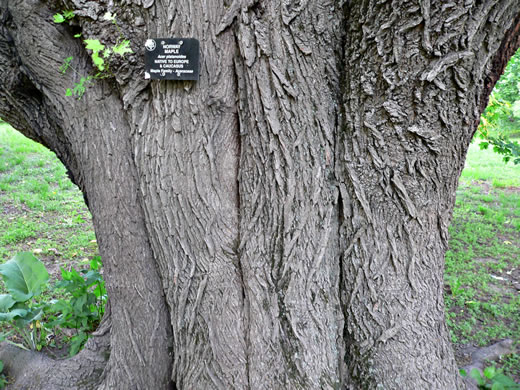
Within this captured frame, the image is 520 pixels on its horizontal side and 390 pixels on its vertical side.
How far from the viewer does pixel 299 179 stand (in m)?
1.94

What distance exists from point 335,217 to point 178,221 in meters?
0.83

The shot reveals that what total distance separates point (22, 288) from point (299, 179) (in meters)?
2.16

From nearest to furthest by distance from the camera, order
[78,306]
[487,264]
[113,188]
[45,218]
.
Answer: [113,188]
[78,306]
[487,264]
[45,218]

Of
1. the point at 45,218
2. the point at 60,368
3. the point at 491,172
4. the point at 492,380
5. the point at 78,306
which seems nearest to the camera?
the point at 492,380

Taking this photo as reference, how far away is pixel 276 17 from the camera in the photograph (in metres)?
1.88

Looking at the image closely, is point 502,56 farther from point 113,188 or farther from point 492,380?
point 113,188

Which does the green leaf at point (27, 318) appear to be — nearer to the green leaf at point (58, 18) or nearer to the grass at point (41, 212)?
the grass at point (41, 212)

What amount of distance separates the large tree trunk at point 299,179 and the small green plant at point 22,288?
3.83 ft

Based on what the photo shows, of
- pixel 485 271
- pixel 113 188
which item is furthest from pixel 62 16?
pixel 485 271

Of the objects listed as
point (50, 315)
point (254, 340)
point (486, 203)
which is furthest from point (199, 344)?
point (486, 203)

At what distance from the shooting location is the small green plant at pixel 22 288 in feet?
8.75

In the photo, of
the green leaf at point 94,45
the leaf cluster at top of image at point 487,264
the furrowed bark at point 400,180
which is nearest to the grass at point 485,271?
the leaf cluster at top of image at point 487,264

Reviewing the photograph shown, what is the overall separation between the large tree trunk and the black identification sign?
1.9 inches

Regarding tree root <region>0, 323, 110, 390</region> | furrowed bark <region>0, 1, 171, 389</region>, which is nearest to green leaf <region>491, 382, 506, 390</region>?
furrowed bark <region>0, 1, 171, 389</region>
